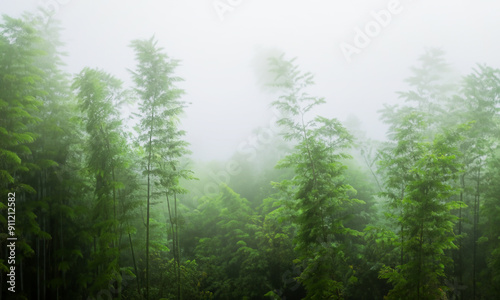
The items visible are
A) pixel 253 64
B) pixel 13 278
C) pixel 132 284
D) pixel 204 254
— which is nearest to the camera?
pixel 13 278

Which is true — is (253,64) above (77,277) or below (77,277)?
above

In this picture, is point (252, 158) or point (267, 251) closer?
point (267, 251)

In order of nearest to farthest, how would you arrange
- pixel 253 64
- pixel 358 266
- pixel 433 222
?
pixel 433 222 < pixel 358 266 < pixel 253 64

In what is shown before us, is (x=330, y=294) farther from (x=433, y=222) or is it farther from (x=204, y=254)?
(x=204, y=254)

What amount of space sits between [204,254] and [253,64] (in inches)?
902

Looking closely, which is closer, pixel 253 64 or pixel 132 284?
pixel 132 284

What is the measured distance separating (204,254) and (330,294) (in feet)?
30.9

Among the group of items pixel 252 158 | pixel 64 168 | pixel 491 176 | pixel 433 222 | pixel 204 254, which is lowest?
pixel 204 254

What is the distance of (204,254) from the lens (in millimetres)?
17922

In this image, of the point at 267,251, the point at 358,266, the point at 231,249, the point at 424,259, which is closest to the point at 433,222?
the point at 424,259

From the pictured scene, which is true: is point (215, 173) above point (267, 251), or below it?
above

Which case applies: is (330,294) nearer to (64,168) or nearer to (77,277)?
(77,277)

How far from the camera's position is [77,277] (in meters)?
13.8

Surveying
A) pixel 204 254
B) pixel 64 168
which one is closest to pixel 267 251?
pixel 204 254
